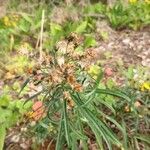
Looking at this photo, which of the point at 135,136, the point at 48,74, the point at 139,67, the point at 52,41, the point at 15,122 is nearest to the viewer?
the point at 48,74

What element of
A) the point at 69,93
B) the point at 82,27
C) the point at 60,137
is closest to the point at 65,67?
the point at 69,93

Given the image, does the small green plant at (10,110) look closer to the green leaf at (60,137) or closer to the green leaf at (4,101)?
the green leaf at (4,101)

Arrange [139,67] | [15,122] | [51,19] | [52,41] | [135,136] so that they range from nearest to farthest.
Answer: [135,136] < [15,122] < [139,67] < [52,41] < [51,19]

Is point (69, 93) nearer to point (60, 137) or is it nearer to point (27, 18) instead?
point (60, 137)

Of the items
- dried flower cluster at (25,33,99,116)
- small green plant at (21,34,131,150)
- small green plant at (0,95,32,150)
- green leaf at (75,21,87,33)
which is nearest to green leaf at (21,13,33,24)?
green leaf at (75,21,87,33)

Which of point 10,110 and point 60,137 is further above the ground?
point 10,110

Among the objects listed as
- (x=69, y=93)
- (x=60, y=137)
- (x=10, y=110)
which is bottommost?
(x=60, y=137)

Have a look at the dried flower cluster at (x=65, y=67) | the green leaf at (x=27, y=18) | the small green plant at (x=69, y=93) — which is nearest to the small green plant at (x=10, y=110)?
the small green plant at (x=69, y=93)

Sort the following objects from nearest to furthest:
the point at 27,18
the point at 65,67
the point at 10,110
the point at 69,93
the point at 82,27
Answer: the point at 65,67 → the point at 69,93 → the point at 10,110 → the point at 82,27 → the point at 27,18

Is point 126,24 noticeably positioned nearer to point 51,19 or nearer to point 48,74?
point 51,19

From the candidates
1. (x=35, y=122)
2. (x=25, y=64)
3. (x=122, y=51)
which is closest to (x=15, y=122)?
(x=35, y=122)

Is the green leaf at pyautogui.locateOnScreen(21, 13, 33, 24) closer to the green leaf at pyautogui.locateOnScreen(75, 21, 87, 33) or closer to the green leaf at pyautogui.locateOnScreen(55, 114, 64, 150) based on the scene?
the green leaf at pyautogui.locateOnScreen(75, 21, 87, 33)
